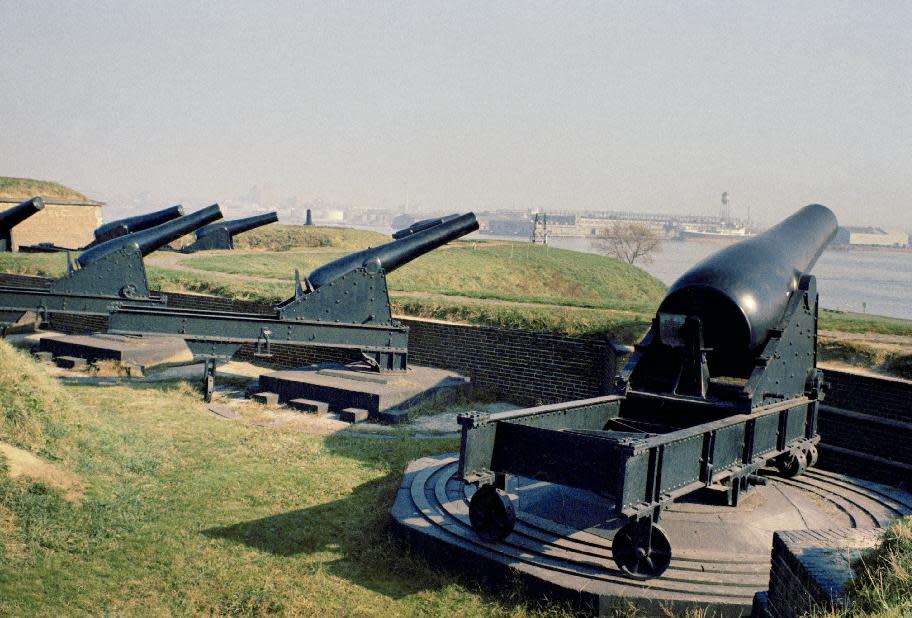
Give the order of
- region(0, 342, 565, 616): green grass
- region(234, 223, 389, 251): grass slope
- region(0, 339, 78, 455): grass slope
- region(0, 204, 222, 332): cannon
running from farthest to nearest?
region(234, 223, 389, 251): grass slope < region(0, 204, 222, 332): cannon < region(0, 339, 78, 455): grass slope < region(0, 342, 565, 616): green grass

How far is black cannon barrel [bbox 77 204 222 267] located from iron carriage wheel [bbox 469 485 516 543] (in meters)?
8.72

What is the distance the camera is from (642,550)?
15.2ft

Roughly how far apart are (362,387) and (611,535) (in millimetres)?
5435

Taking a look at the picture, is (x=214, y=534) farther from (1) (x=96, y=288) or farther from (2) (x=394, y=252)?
(1) (x=96, y=288)

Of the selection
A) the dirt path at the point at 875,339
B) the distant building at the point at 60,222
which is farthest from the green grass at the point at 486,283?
the distant building at the point at 60,222

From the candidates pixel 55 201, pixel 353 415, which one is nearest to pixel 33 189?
pixel 55 201

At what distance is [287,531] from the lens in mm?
5969

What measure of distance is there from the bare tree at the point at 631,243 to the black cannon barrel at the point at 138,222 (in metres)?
42.8

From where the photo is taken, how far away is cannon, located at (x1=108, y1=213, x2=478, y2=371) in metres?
10.1

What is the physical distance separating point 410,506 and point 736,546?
2.32 meters

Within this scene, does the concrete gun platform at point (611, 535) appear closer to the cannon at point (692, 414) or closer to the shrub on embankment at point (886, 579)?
the cannon at point (692, 414)

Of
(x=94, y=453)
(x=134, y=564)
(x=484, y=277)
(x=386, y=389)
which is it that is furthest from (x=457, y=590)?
(x=484, y=277)

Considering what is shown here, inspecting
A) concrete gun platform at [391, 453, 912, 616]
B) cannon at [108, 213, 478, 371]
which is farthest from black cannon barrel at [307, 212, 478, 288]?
concrete gun platform at [391, 453, 912, 616]

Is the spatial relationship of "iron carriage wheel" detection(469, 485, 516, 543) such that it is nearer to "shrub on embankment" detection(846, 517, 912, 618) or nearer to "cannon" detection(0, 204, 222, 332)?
"shrub on embankment" detection(846, 517, 912, 618)
